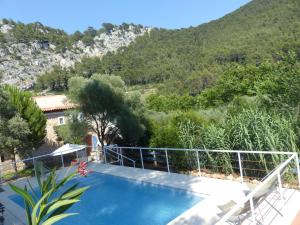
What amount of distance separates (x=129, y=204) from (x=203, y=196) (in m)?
2.24

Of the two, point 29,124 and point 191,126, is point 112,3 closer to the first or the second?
point 29,124

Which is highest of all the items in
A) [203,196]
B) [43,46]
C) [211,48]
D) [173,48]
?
[43,46]

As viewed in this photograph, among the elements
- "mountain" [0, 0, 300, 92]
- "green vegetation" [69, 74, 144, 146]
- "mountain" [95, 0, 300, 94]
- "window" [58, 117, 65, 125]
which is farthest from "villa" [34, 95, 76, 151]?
"mountain" [95, 0, 300, 94]

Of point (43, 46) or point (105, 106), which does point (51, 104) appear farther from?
point (43, 46)

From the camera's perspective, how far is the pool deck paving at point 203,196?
543 centimetres

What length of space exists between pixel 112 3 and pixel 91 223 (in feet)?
42.2

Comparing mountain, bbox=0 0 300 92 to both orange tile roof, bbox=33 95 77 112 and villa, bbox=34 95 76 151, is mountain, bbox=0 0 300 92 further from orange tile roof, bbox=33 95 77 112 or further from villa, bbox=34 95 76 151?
villa, bbox=34 95 76 151

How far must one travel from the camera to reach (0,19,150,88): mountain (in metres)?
73.0

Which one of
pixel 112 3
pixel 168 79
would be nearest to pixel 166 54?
pixel 168 79

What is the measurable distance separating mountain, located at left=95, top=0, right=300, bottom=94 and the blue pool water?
38.8 m

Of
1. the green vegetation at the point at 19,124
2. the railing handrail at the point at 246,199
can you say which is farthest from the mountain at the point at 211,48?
the railing handrail at the point at 246,199

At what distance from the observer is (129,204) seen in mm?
8633

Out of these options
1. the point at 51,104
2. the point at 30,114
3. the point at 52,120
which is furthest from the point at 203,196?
the point at 51,104

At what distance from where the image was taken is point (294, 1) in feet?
174
